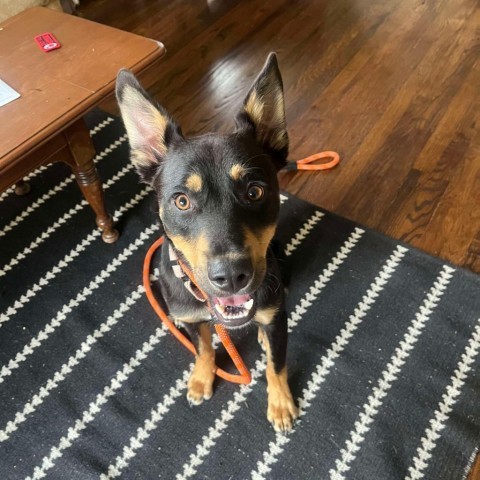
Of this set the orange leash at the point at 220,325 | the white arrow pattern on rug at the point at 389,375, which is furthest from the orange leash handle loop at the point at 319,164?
the white arrow pattern on rug at the point at 389,375

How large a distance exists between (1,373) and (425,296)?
1743mm

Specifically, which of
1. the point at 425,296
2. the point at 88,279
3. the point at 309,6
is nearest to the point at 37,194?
the point at 88,279

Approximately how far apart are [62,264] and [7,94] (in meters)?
0.77

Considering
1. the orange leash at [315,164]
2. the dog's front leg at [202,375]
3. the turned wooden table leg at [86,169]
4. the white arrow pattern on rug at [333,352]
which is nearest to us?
the white arrow pattern on rug at [333,352]

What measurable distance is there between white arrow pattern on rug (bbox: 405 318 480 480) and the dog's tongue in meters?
0.81

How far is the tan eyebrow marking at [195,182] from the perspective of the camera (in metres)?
1.27

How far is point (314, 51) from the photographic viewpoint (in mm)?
3283

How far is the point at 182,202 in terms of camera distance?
4.31ft

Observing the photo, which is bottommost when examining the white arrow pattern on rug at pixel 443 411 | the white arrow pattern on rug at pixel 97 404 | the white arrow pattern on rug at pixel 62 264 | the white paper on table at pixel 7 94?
the white arrow pattern on rug at pixel 443 411

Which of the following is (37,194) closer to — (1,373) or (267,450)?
(1,373)

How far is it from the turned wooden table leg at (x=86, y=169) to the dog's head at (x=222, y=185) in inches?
20.2

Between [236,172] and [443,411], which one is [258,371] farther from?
[236,172]

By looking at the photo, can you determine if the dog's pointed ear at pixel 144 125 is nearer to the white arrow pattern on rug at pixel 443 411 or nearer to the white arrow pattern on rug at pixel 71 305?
the white arrow pattern on rug at pixel 71 305

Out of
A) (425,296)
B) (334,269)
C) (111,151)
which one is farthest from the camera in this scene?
(111,151)
